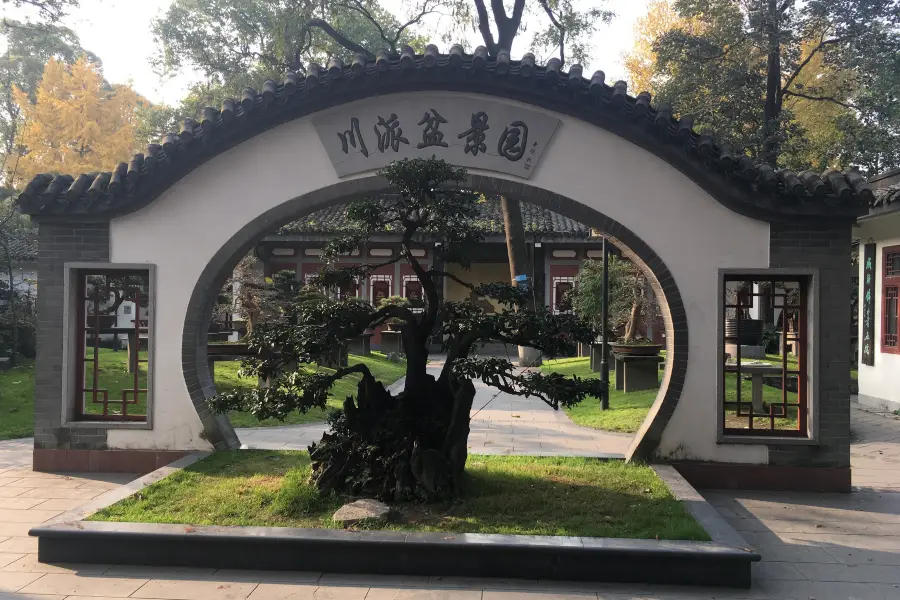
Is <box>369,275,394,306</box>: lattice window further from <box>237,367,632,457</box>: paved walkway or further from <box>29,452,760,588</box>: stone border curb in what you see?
<box>29,452,760,588</box>: stone border curb

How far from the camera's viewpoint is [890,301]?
34.3 feet

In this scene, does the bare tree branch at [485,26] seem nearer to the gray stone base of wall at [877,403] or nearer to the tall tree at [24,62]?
the gray stone base of wall at [877,403]

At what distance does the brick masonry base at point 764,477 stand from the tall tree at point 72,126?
18.9 metres

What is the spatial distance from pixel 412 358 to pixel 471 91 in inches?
101

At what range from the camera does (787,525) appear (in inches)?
193

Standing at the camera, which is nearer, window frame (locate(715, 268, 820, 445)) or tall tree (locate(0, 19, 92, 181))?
window frame (locate(715, 268, 820, 445))

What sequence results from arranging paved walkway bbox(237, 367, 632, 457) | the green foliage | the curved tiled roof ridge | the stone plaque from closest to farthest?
the green foliage → the curved tiled roof ridge → the stone plaque → paved walkway bbox(237, 367, 632, 457)

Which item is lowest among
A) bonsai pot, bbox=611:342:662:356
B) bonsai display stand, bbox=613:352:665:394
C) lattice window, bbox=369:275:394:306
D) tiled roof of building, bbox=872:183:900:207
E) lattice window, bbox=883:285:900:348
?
bonsai display stand, bbox=613:352:665:394

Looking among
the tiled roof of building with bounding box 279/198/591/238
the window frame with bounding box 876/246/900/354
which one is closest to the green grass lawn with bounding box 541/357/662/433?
the window frame with bounding box 876/246/900/354

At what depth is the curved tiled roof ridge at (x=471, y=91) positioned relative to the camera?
5.69 m

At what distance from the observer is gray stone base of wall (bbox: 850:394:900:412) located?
10.3 m

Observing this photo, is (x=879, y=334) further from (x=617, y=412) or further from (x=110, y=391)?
(x=110, y=391)

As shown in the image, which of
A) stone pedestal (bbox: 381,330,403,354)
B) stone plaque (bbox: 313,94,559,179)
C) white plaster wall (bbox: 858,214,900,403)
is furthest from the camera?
stone pedestal (bbox: 381,330,403,354)

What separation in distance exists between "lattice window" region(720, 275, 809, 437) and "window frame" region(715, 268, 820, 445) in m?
0.03
